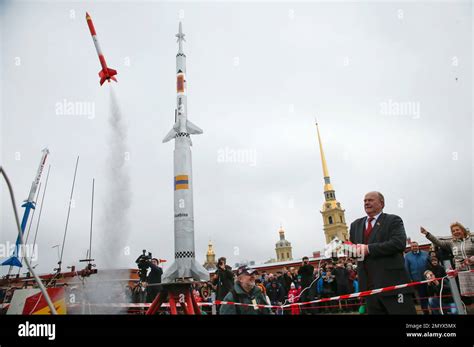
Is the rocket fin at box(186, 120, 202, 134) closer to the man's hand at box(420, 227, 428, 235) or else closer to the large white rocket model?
the large white rocket model

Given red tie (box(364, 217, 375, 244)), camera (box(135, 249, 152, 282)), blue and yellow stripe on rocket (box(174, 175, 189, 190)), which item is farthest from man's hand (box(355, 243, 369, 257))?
blue and yellow stripe on rocket (box(174, 175, 189, 190))

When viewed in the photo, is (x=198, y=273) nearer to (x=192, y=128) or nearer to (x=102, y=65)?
(x=192, y=128)

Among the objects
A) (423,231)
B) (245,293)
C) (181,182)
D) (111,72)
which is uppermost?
(111,72)

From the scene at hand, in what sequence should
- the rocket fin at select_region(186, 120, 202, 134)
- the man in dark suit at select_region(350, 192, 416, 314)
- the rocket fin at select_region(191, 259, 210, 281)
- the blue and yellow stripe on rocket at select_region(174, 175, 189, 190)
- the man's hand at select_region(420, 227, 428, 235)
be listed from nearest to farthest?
the man in dark suit at select_region(350, 192, 416, 314), the man's hand at select_region(420, 227, 428, 235), the rocket fin at select_region(191, 259, 210, 281), the blue and yellow stripe on rocket at select_region(174, 175, 189, 190), the rocket fin at select_region(186, 120, 202, 134)

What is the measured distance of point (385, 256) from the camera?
3.61m

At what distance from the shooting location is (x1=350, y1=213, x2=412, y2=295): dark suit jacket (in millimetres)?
3537

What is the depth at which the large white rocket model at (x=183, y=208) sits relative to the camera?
36.3 feet

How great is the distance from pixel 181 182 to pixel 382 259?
29.0 feet

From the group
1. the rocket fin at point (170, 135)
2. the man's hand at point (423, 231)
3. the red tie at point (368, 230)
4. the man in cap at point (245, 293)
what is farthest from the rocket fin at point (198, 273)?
the red tie at point (368, 230)

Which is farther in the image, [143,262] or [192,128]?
[192,128]

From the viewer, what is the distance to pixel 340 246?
131 inches

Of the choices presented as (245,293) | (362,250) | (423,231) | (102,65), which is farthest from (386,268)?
(102,65)
